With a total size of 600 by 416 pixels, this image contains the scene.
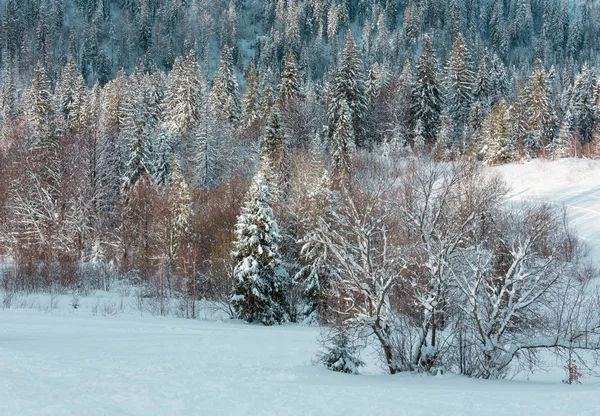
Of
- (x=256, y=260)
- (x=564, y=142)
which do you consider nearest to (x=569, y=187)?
(x=564, y=142)

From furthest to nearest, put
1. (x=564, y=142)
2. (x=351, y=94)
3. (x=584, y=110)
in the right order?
(x=584, y=110)
(x=564, y=142)
(x=351, y=94)

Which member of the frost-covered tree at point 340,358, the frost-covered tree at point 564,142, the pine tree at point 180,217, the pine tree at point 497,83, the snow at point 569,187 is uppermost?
the pine tree at point 497,83

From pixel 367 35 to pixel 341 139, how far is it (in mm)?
100929

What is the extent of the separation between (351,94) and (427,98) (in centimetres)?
973

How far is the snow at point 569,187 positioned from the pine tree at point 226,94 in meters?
36.6

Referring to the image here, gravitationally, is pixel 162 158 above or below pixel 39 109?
below

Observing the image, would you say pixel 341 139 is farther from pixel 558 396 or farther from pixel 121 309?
pixel 558 396

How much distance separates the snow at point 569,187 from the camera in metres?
31.0

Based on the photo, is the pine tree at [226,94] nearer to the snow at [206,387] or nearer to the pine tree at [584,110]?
the pine tree at [584,110]

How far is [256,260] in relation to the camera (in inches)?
939

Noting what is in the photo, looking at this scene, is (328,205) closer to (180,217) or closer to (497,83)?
(180,217)

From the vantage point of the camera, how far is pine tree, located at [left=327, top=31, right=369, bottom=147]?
5134cm

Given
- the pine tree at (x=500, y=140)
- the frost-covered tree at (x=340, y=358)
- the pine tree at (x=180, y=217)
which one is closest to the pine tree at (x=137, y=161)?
the pine tree at (x=180, y=217)

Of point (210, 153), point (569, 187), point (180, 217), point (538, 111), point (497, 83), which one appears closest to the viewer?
point (180, 217)
